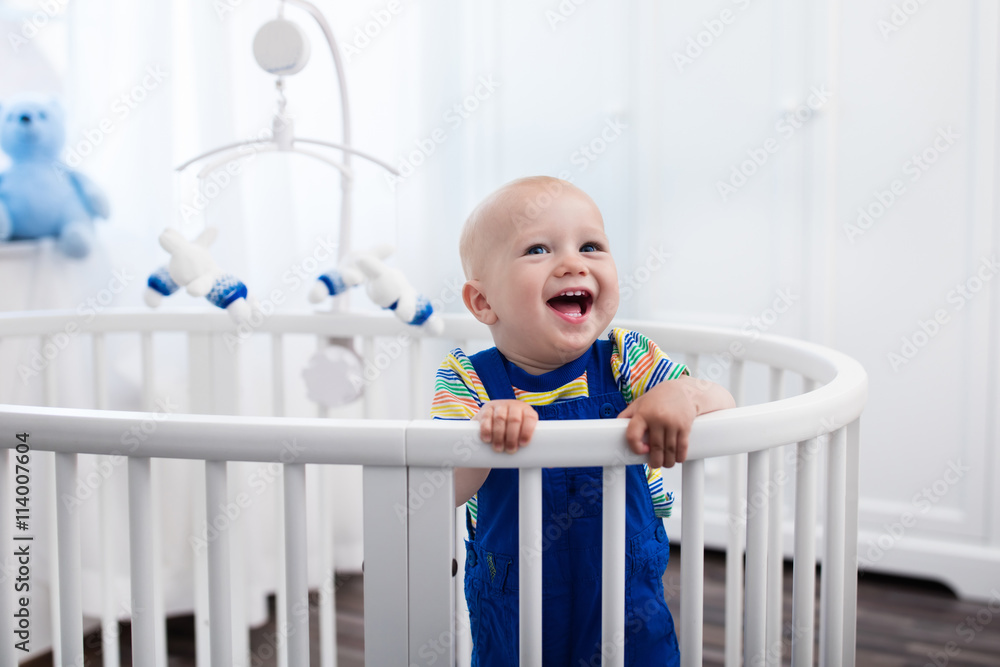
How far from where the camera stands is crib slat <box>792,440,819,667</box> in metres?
0.75

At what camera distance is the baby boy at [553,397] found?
2.67 ft

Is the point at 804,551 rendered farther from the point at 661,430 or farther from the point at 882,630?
the point at 882,630

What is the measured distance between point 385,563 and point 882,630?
118 centimetres

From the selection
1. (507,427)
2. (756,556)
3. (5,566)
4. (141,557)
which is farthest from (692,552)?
(5,566)

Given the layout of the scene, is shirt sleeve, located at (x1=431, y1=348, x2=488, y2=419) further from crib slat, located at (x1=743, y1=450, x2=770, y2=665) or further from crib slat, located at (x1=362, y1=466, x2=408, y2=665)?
crib slat, located at (x1=743, y1=450, x2=770, y2=665)

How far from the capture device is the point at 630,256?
6.27ft

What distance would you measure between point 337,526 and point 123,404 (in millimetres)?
514

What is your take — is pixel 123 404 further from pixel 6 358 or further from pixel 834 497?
pixel 834 497

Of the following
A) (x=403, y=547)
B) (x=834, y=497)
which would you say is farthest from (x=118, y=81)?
(x=834, y=497)

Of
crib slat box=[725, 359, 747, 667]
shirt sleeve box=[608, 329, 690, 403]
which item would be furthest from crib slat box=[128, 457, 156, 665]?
crib slat box=[725, 359, 747, 667]

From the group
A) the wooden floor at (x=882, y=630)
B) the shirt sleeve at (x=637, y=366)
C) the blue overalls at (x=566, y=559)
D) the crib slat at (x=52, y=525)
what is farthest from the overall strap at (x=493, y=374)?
the wooden floor at (x=882, y=630)

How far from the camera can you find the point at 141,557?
72 cm

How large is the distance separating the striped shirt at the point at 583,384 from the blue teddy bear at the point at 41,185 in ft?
2.83

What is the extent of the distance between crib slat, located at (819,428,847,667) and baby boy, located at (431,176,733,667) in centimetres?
10
